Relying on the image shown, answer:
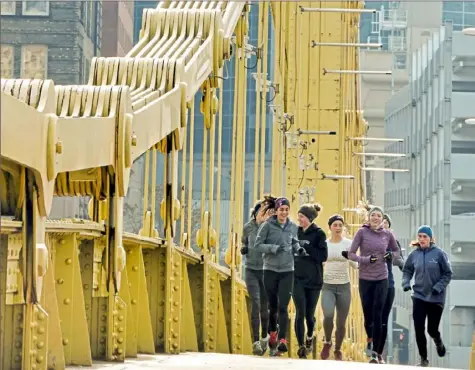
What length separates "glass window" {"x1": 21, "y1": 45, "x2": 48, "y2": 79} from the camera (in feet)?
133

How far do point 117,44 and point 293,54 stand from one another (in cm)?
2152

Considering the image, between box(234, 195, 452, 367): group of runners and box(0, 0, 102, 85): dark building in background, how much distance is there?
22889 millimetres

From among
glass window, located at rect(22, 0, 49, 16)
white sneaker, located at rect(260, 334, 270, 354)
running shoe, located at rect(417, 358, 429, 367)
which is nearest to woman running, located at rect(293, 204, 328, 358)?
white sneaker, located at rect(260, 334, 270, 354)

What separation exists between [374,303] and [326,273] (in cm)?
52

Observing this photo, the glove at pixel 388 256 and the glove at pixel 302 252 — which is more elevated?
the glove at pixel 302 252

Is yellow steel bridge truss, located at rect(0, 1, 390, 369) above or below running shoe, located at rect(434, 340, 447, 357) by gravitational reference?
above

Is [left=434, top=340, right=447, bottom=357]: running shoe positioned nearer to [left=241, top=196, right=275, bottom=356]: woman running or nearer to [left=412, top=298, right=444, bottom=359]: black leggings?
[left=412, top=298, right=444, bottom=359]: black leggings

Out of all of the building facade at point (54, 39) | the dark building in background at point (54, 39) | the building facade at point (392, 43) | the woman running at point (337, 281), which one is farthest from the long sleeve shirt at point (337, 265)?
the building facade at point (392, 43)

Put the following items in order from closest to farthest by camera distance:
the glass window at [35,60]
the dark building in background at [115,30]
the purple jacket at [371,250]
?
the purple jacket at [371,250]
the glass window at [35,60]
the dark building in background at [115,30]

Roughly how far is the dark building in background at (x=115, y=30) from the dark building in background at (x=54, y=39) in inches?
76.5

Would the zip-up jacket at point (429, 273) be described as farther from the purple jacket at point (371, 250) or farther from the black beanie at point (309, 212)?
the black beanie at point (309, 212)

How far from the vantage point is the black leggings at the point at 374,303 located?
1583 centimetres

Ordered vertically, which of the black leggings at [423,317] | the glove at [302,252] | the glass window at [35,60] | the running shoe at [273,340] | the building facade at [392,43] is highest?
the building facade at [392,43]

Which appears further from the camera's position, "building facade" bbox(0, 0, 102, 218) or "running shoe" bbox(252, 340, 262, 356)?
"building facade" bbox(0, 0, 102, 218)
